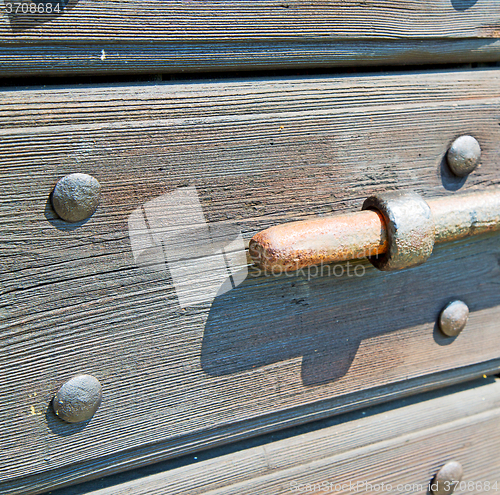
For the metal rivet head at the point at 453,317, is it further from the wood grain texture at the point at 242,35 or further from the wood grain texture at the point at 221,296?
the wood grain texture at the point at 242,35

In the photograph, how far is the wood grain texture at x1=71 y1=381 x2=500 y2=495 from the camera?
2.06 feet

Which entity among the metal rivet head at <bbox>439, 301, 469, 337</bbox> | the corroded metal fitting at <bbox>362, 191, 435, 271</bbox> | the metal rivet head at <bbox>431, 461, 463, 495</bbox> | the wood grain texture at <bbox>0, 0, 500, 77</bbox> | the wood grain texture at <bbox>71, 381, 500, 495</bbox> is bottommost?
the metal rivet head at <bbox>431, 461, 463, 495</bbox>

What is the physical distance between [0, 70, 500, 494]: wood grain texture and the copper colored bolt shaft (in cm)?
8

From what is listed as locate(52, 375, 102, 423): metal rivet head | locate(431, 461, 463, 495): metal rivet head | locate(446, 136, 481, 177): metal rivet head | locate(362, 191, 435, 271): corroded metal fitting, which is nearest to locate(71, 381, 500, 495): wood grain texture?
locate(431, 461, 463, 495): metal rivet head

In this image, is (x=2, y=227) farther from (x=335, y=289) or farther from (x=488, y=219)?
(x=488, y=219)

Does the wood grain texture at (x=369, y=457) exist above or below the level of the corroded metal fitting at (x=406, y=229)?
below

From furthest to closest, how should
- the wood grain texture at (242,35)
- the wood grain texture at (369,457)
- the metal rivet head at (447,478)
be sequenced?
the metal rivet head at (447,478) → the wood grain texture at (369,457) → the wood grain texture at (242,35)

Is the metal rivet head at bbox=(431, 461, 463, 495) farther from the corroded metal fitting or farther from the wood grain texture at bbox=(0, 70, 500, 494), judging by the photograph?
the corroded metal fitting

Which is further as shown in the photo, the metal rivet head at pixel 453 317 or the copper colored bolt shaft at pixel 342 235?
the metal rivet head at pixel 453 317

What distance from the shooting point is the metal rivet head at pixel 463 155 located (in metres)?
0.68

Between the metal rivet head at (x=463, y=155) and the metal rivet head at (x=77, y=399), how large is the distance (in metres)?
0.69

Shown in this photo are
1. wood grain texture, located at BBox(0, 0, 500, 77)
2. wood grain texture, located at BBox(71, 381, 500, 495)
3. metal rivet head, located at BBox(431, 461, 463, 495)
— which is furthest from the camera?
metal rivet head, located at BBox(431, 461, 463, 495)

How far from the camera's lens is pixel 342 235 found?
519 mm

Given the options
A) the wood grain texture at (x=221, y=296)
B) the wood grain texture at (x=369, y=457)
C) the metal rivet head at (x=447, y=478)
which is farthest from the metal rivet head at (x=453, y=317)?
the metal rivet head at (x=447, y=478)
